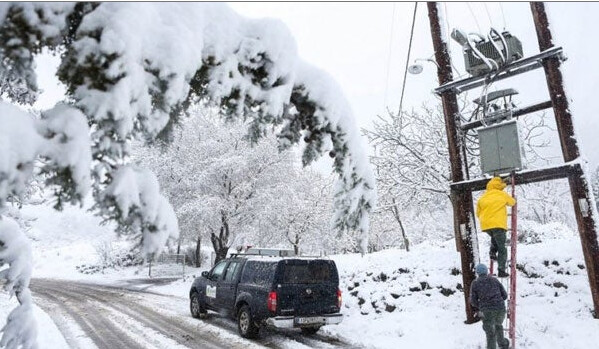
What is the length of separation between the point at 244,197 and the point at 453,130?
46.4ft

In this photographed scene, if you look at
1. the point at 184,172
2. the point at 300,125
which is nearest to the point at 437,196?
the point at 184,172

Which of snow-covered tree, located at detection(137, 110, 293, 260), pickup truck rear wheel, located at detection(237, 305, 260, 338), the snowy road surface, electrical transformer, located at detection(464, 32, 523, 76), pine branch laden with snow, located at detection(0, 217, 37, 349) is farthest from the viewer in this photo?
snow-covered tree, located at detection(137, 110, 293, 260)

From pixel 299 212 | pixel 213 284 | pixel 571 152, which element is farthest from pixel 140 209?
pixel 299 212

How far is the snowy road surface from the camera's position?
345 inches

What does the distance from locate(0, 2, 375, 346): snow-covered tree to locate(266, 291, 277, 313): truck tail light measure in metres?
7.05

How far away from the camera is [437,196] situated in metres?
16.8

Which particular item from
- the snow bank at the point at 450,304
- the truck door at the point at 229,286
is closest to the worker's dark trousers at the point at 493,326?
the snow bank at the point at 450,304

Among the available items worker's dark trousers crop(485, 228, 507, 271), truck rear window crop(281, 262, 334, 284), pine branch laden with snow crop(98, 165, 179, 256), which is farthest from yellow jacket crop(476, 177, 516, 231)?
pine branch laden with snow crop(98, 165, 179, 256)

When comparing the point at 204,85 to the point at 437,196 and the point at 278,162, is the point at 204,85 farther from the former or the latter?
the point at 278,162

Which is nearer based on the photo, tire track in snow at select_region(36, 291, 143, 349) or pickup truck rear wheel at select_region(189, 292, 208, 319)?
tire track in snow at select_region(36, 291, 143, 349)

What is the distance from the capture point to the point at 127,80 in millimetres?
1671

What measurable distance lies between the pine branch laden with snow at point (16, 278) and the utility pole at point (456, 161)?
8.35 meters

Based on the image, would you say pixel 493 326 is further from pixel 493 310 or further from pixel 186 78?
pixel 186 78

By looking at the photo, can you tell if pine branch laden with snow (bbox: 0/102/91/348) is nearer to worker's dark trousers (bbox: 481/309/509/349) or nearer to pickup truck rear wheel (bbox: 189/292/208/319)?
worker's dark trousers (bbox: 481/309/509/349)
